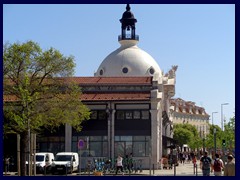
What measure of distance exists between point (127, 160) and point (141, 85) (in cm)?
Result: 1086

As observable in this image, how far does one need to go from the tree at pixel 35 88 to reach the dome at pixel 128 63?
4189 centimetres

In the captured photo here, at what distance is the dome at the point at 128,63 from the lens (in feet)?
279

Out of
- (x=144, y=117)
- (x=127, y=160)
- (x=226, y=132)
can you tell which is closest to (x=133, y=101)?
(x=144, y=117)

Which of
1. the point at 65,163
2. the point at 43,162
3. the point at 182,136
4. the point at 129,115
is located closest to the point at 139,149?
the point at 129,115

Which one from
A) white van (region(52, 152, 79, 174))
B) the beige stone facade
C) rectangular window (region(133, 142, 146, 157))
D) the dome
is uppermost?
the dome

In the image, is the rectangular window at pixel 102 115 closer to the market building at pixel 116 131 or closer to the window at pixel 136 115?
the market building at pixel 116 131

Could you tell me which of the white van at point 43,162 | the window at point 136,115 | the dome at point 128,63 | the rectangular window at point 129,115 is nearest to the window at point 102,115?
the rectangular window at point 129,115

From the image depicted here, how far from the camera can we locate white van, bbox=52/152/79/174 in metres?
43.5

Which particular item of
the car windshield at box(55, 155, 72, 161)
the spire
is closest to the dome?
the spire

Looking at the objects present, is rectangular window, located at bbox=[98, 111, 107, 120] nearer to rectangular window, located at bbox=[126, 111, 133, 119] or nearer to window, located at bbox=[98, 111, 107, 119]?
window, located at bbox=[98, 111, 107, 119]

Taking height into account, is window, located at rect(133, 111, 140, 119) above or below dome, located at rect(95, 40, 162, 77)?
below

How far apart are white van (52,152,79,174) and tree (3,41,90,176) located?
3.39 metres

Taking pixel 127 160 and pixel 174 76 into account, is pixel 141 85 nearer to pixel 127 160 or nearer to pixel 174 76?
pixel 127 160
